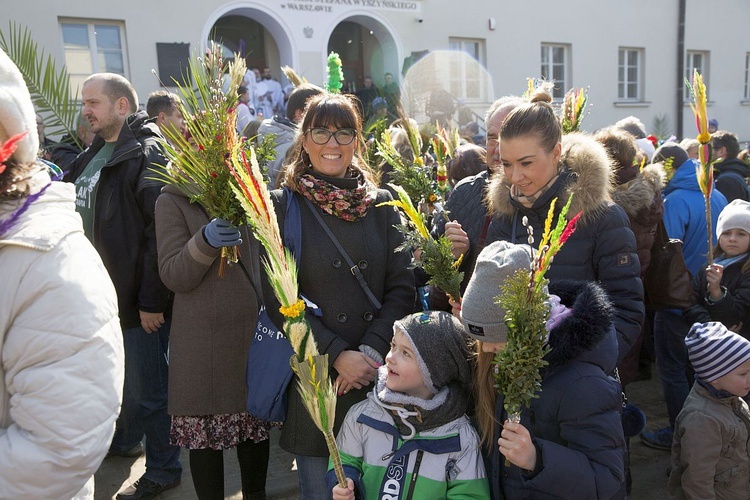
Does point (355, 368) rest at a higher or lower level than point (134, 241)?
lower

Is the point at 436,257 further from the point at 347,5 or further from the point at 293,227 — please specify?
the point at 347,5

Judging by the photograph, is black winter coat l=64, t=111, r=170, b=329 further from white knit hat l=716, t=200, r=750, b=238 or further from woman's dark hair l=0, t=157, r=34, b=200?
white knit hat l=716, t=200, r=750, b=238

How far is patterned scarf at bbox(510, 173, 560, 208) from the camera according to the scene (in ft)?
7.95

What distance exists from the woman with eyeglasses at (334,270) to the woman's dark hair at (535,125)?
0.60 m

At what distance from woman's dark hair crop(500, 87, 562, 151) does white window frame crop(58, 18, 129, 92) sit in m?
9.67

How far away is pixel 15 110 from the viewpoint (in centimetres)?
137

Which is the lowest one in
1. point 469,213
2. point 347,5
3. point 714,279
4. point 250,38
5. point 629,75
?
point 714,279

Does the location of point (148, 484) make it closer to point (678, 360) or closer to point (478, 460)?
point (478, 460)

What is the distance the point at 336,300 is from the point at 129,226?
1549mm

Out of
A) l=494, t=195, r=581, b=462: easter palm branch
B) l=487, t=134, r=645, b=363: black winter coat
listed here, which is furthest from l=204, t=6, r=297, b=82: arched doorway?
l=494, t=195, r=581, b=462: easter palm branch

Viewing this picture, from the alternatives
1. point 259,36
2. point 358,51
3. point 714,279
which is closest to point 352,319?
point 714,279

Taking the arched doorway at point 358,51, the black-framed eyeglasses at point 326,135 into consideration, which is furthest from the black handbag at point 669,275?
the arched doorway at point 358,51

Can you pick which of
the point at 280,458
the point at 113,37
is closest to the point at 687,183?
the point at 280,458

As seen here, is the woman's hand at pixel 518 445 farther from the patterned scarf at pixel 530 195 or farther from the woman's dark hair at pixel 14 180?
the woman's dark hair at pixel 14 180
